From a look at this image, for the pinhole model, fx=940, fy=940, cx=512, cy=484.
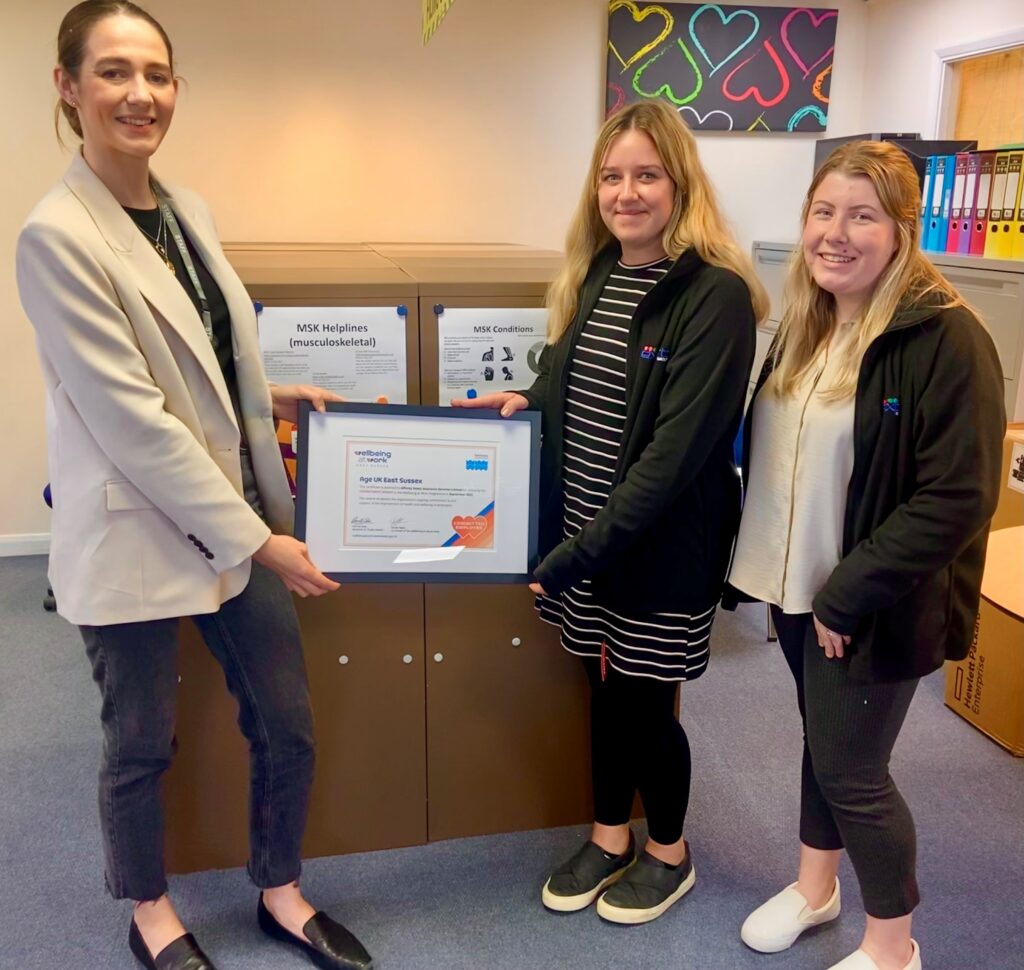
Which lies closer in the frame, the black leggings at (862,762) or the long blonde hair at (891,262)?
the long blonde hair at (891,262)

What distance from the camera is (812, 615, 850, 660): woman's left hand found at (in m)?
1.50

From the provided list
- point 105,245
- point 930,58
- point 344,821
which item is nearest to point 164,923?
point 344,821

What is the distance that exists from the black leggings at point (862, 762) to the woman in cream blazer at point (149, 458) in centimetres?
86

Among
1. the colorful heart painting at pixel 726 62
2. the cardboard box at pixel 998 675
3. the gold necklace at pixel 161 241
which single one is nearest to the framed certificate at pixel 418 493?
the gold necklace at pixel 161 241

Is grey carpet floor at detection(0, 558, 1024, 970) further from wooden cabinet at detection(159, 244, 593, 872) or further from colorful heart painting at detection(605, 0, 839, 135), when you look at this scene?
colorful heart painting at detection(605, 0, 839, 135)

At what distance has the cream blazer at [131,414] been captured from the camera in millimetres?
1350

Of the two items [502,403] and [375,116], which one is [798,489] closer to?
[502,403]

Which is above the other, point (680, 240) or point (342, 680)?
point (680, 240)

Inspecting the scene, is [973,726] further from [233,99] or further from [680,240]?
[233,99]

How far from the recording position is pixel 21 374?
3.86 meters

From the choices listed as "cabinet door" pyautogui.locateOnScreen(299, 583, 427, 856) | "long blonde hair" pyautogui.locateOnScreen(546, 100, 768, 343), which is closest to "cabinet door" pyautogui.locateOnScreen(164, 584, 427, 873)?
"cabinet door" pyautogui.locateOnScreen(299, 583, 427, 856)

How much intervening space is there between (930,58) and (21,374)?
397cm

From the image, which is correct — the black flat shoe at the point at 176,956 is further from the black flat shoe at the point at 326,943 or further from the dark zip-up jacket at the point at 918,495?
the dark zip-up jacket at the point at 918,495

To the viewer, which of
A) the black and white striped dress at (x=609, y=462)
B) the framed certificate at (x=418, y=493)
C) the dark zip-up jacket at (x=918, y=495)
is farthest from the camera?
the framed certificate at (x=418, y=493)
